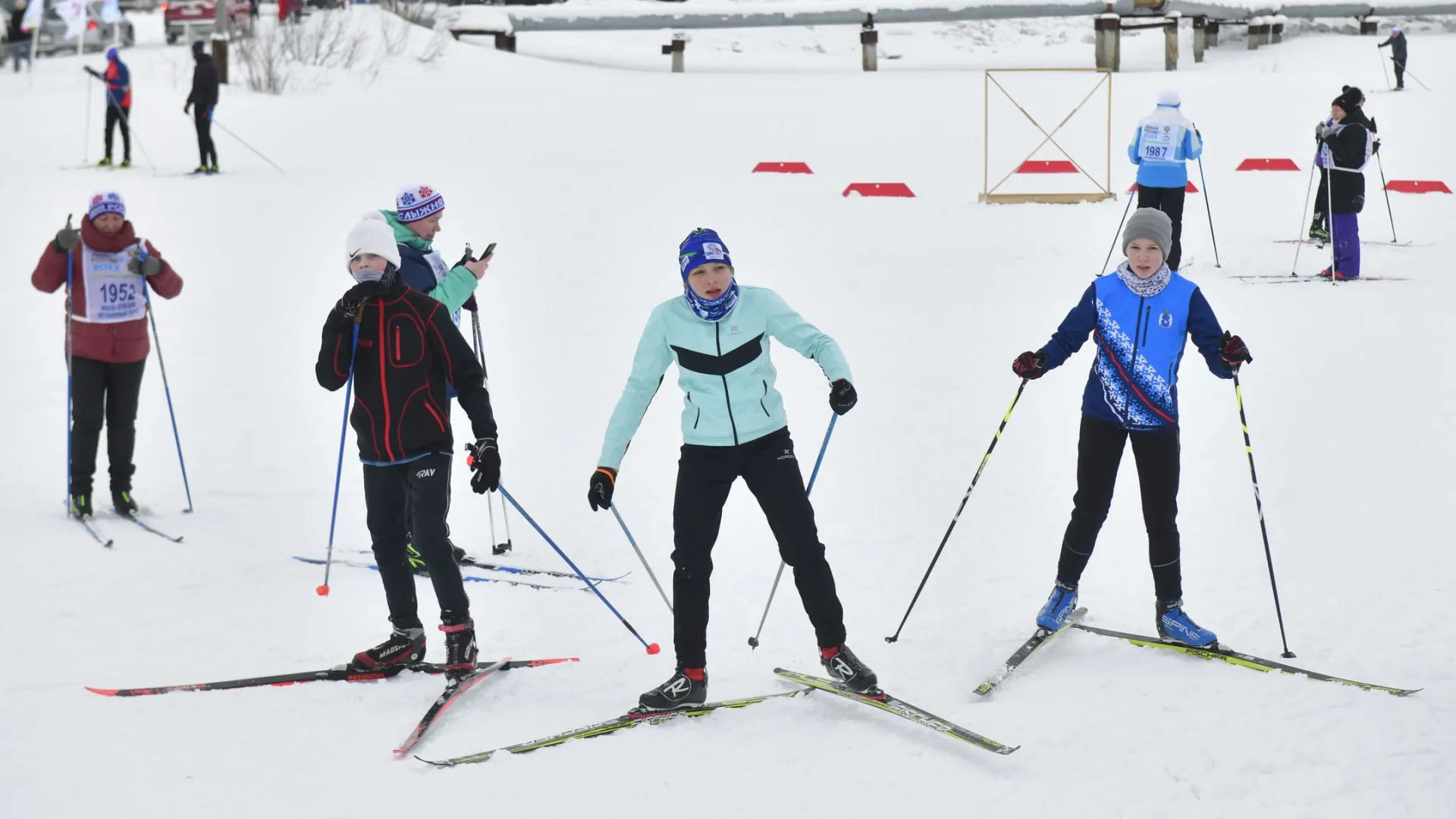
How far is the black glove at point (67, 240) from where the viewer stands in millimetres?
6289

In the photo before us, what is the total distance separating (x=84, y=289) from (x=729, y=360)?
3841 mm

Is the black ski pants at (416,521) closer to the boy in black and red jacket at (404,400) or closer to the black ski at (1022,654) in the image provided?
the boy in black and red jacket at (404,400)

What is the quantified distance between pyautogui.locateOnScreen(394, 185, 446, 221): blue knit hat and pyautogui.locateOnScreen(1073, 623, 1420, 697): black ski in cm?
293

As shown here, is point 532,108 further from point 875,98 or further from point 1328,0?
point 1328,0

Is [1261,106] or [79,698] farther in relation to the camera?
[1261,106]

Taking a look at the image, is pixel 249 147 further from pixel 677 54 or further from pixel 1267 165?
pixel 1267 165

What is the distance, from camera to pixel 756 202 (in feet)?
48.2

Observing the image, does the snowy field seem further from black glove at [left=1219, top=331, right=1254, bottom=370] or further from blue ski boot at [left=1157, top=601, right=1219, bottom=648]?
black glove at [left=1219, top=331, right=1254, bottom=370]

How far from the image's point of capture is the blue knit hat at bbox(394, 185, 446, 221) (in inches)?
211

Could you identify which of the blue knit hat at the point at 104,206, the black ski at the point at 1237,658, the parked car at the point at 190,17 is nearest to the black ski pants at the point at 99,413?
the blue knit hat at the point at 104,206

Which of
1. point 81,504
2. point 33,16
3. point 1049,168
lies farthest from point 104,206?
point 33,16

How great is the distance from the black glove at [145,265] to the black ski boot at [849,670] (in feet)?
13.0

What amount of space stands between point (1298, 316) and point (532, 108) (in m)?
14.7

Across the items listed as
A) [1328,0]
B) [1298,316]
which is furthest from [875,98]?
[1298,316]
